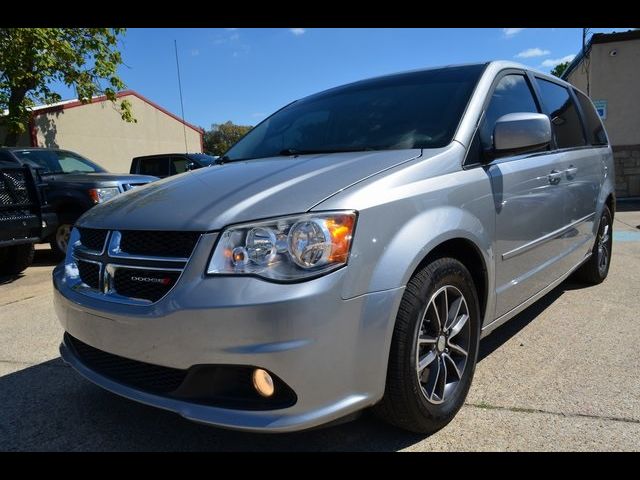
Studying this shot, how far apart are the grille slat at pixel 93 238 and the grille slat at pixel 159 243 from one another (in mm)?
178

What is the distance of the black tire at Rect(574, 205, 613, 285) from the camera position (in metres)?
4.73

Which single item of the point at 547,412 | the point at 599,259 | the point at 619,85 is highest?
the point at 619,85

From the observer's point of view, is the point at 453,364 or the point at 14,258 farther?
the point at 14,258

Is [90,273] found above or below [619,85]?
below

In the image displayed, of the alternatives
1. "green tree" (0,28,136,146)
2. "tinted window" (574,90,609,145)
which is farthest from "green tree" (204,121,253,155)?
"tinted window" (574,90,609,145)

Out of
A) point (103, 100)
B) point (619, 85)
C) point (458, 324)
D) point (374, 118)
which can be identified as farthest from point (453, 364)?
point (103, 100)

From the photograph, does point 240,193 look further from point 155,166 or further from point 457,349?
point 155,166

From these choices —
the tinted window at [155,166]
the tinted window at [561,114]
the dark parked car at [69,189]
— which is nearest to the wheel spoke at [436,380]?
the tinted window at [561,114]

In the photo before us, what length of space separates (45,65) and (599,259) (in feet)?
42.2

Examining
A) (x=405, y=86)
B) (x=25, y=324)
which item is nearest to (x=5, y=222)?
(x=25, y=324)

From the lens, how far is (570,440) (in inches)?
89.1

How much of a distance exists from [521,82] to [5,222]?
5496 millimetres

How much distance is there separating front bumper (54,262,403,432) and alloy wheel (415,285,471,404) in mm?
331

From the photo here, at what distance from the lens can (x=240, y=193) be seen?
7.13 ft
